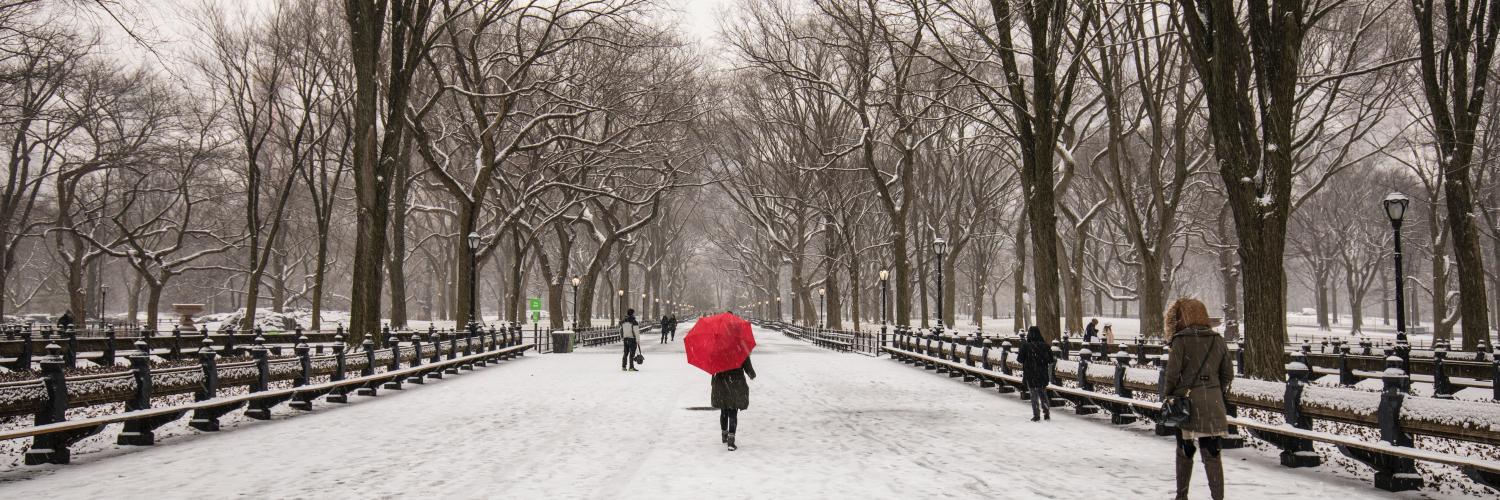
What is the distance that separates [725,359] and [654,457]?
1.32 meters

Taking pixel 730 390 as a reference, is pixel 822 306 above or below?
above

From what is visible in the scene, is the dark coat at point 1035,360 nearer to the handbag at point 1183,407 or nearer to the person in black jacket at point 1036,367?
the person in black jacket at point 1036,367

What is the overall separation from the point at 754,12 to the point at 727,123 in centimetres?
1111

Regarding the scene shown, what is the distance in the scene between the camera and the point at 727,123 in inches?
1746

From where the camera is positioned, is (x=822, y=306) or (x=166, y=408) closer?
(x=166, y=408)

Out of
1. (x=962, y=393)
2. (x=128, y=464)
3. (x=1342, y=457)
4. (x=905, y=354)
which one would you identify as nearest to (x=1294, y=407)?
(x=1342, y=457)

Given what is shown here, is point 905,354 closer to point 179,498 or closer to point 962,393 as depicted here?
point 962,393

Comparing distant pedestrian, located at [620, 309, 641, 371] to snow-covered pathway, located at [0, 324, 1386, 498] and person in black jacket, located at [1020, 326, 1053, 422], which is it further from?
person in black jacket, located at [1020, 326, 1053, 422]

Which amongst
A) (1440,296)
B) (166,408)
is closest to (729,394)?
(166,408)

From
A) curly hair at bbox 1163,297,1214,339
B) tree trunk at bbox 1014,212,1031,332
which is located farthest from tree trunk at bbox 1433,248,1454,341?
curly hair at bbox 1163,297,1214,339

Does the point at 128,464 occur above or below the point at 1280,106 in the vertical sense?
below

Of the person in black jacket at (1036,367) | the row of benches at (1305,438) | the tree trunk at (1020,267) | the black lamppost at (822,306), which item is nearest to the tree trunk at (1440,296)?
the tree trunk at (1020,267)

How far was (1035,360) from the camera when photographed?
12.8m

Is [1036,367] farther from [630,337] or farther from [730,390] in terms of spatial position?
[630,337]
